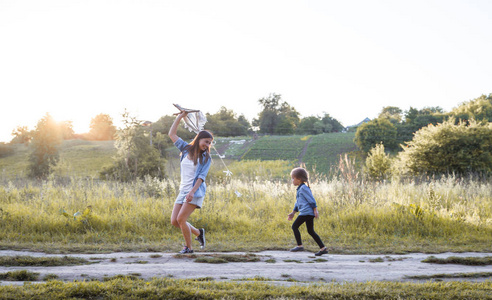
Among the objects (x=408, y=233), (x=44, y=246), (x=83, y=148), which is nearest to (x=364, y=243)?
(x=408, y=233)

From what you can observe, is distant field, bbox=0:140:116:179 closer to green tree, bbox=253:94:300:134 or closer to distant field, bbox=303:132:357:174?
distant field, bbox=303:132:357:174

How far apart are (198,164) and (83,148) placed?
181ft

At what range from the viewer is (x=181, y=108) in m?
5.62

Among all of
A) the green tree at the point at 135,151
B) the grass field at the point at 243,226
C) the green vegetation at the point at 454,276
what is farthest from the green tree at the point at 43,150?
the green vegetation at the point at 454,276

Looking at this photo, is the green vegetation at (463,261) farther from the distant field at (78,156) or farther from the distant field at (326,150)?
the distant field at (78,156)

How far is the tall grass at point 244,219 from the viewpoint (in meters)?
7.07

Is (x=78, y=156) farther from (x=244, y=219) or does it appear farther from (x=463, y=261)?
(x=463, y=261)

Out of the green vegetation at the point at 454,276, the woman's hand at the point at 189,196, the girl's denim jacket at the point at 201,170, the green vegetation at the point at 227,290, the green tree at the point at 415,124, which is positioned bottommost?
the green vegetation at the point at 454,276

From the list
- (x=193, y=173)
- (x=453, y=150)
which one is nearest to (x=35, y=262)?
(x=193, y=173)

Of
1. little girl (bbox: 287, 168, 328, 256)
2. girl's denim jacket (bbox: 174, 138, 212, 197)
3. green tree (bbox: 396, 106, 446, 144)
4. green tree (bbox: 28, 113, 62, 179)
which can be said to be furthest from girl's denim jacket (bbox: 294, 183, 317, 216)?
green tree (bbox: 396, 106, 446, 144)

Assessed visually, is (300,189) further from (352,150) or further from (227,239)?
(352,150)

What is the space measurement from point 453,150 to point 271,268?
680 inches

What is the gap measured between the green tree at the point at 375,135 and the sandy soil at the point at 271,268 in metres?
45.4

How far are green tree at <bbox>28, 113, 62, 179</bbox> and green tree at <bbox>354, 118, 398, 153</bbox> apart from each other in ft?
127
